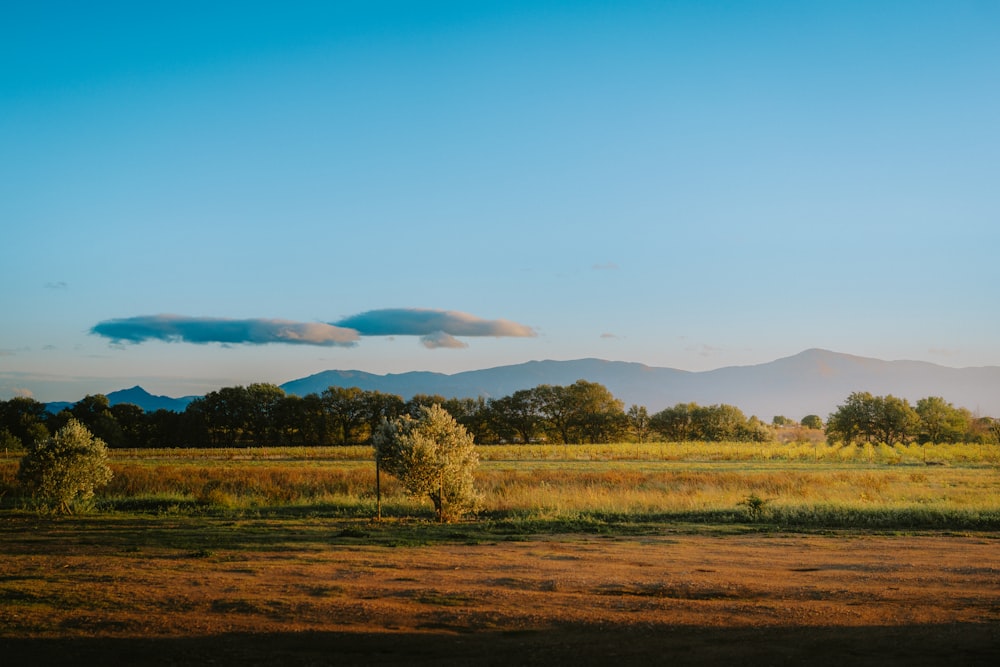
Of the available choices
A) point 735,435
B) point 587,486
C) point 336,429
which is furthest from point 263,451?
point 735,435

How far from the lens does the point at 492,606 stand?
10.7 meters

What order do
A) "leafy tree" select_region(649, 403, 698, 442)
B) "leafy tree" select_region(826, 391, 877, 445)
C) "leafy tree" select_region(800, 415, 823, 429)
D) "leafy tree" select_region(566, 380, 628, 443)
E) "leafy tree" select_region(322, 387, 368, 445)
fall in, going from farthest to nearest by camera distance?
"leafy tree" select_region(800, 415, 823, 429) → "leafy tree" select_region(649, 403, 698, 442) → "leafy tree" select_region(566, 380, 628, 443) → "leafy tree" select_region(322, 387, 368, 445) → "leafy tree" select_region(826, 391, 877, 445)

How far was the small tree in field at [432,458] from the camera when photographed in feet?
72.9

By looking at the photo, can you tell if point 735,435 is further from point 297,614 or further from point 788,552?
point 297,614

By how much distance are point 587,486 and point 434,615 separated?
25316 mm

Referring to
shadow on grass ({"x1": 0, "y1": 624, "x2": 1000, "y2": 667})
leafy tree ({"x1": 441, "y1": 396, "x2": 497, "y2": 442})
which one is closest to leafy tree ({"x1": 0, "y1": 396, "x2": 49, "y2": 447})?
leafy tree ({"x1": 441, "y1": 396, "x2": 497, "y2": 442})

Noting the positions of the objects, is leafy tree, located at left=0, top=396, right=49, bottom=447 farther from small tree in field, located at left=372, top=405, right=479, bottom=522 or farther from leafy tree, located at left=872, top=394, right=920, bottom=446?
leafy tree, located at left=872, top=394, right=920, bottom=446

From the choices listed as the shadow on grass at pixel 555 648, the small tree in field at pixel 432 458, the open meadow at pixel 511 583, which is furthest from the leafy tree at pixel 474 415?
the shadow on grass at pixel 555 648

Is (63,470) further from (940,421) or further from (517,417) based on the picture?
(940,421)

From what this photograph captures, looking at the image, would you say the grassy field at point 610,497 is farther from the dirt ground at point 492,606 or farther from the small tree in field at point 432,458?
the dirt ground at point 492,606

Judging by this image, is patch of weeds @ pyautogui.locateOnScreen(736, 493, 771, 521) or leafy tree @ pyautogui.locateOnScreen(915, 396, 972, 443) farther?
leafy tree @ pyautogui.locateOnScreen(915, 396, 972, 443)

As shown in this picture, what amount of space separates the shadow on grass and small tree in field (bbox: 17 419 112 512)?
18523 mm

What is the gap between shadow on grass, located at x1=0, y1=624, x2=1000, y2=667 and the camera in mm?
8133

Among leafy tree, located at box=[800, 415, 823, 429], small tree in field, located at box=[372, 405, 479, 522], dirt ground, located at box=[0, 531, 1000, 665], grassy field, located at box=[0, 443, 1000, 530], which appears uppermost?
small tree in field, located at box=[372, 405, 479, 522]
